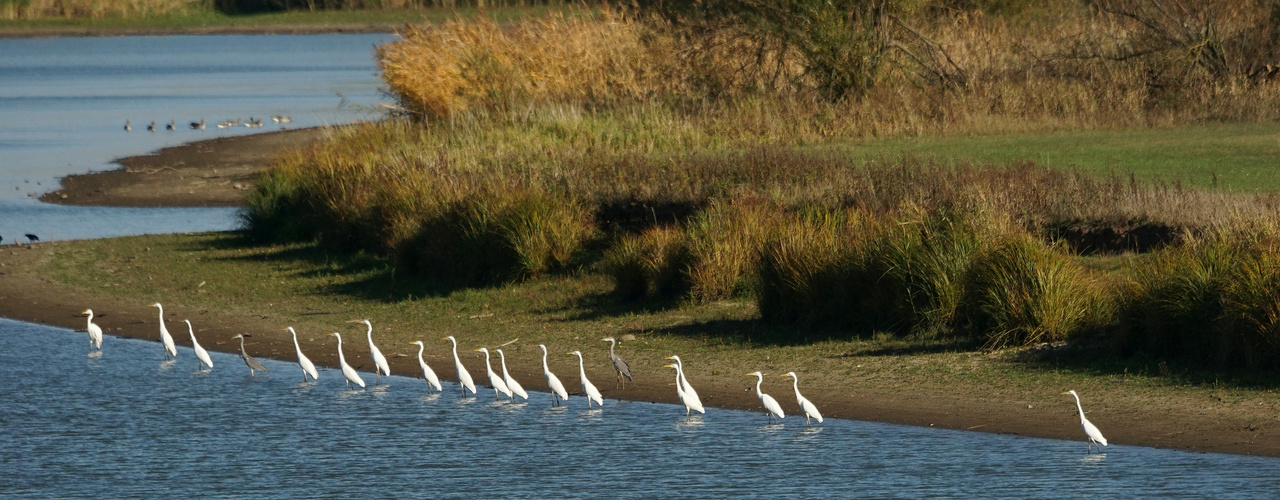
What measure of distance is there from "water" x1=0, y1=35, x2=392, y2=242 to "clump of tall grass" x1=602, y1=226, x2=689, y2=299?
12.0 meters

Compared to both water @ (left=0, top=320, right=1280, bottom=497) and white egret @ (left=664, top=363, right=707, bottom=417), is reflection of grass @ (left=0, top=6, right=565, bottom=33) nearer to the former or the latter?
water @ (left=0, top=320, right=1280, bottom=497)

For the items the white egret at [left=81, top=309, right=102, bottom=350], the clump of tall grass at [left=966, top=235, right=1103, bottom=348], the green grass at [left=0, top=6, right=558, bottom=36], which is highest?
the clump of tall grass at [left=966, top=235, right=1103, bottom=348]

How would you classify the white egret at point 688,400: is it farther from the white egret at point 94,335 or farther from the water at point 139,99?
the water at point 139,99

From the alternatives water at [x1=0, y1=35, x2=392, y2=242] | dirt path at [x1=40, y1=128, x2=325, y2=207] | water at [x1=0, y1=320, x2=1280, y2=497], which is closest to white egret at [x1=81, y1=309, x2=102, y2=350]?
water at [x1=0, y1=320, x2=1280, y2=497]

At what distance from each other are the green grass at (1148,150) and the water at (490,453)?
26.7ft

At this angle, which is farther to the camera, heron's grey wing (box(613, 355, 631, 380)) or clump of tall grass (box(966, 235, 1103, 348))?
clump of tall grass (box(966, 235, 1103, 348))

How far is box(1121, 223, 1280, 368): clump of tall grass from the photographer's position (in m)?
12.3

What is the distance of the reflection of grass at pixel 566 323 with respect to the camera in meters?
13.0

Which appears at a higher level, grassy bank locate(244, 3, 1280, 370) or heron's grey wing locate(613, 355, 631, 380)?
grassy bank locate(244, 3, 1280, 370)

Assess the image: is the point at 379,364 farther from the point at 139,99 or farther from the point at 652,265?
the point at 139,99

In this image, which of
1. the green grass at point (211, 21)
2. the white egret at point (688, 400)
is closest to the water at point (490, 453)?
the white egret at point (688, 400)

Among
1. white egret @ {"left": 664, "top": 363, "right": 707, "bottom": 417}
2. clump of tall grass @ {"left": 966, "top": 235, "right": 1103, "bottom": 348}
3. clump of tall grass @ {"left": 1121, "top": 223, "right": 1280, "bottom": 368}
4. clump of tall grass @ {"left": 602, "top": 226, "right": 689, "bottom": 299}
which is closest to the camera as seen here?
clump of tall grass @ {"left": 1121, "top": 223, "right": 1280, "bottom": 368}

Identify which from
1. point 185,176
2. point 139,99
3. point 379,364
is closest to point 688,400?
point 379,364

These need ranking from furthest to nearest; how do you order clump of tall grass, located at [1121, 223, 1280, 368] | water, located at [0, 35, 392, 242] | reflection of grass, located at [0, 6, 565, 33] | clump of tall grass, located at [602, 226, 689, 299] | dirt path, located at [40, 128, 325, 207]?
1. reflection of grass, located at [0, 6, 565, 33]
2. dirt path, located at [40, 128, 325, 207]
3. water, located at [0, 35, 392, 242]
4. clump of tall grass, located at [602, 226, 689, 299]
5. clump of tall grass, located at [1121, 223, 1280, 368]
